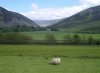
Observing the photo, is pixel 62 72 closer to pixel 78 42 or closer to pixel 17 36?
pixel 78 42

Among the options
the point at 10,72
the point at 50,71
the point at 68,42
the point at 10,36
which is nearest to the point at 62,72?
the point at 50,71

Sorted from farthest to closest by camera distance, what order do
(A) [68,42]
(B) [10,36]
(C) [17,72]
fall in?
(B) [10,36] → (A) [68,42] → (C) [17,72]

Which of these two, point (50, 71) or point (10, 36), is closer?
point (50, 71)

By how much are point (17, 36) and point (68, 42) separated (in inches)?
879

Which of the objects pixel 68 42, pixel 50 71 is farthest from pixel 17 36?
pixel 50 71

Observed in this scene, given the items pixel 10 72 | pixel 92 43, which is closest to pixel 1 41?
pixel 92 43

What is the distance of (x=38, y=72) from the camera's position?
19922 millimetres

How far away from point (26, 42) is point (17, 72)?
55.1m

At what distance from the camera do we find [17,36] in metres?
88.0

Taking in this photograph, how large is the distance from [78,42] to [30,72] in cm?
5539

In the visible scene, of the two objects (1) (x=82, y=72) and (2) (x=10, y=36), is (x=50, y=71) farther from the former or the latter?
(2) (x=10, y=36)

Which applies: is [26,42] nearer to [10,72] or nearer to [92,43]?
[92,43]

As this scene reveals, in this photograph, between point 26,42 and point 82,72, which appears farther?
point 26,42

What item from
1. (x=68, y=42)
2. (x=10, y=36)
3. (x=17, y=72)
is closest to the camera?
(x=17, y=72)
